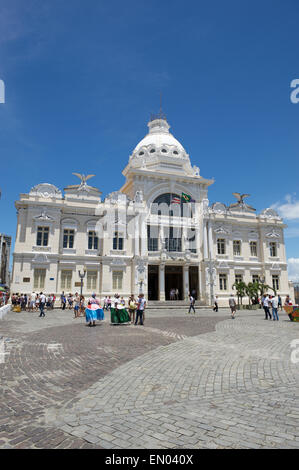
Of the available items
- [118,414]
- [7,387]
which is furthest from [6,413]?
[118,414]

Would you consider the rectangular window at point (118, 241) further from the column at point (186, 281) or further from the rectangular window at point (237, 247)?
the rectangular window at point (237, 247)

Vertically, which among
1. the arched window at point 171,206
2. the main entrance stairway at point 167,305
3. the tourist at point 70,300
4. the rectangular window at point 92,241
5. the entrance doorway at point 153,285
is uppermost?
the arched window at point 171,206

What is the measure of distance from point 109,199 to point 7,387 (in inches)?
1177

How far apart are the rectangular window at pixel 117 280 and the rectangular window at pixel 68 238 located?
19.1 ft

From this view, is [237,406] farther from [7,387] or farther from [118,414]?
[7,387]

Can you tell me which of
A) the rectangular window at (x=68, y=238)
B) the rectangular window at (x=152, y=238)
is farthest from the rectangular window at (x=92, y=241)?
the rectangular window at (x=152, y=238)

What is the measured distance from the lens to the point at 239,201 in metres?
41.3

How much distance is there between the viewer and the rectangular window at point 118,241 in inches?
1330

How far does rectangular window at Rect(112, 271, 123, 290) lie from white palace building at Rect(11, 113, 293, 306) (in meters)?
0.11

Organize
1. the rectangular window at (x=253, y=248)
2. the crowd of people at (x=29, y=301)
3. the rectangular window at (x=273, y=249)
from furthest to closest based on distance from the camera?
1. the rectangular window at (x=273, y=249)
2. the rectangular window at (x=253, y=248)
3. the crowd of people at (x=29, y=301)

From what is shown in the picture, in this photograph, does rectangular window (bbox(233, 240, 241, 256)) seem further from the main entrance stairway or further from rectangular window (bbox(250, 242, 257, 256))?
the main entrance stairway

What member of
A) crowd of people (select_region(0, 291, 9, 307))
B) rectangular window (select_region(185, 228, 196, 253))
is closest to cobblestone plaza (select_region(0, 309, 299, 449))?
crowd of people (select_region(0, 291, 9, 307))

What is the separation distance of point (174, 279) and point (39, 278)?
17755mm
